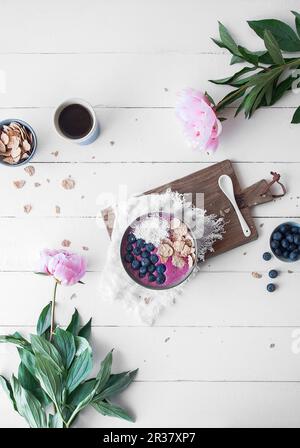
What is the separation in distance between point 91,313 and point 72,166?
342mm

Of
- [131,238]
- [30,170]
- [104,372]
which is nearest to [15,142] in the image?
[30,170]

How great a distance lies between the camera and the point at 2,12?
1.10 metres

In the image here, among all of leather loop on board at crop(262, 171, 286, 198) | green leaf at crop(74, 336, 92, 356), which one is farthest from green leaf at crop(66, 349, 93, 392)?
leather loop on board at crop(262, 171, 286, 198)

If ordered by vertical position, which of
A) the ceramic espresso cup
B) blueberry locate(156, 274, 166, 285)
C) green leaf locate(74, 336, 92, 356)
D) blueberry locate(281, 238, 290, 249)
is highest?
the ceramic espresso cup

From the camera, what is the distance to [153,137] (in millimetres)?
1107

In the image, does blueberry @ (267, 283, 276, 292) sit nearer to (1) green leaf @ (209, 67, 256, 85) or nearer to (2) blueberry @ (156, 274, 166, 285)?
(2) blueberry @ (156, 274, 166, 285)

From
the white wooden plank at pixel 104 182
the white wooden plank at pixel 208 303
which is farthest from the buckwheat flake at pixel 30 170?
the white wooden plank at pixel 208 303

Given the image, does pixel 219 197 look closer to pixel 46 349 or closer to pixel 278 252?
pixel 278 252

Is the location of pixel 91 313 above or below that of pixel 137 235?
below

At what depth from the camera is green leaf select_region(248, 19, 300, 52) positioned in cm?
107

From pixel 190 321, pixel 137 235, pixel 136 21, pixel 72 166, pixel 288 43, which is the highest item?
pixel 136 21

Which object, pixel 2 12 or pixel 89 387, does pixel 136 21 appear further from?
pixel 89 387

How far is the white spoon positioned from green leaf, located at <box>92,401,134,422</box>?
0.49m
